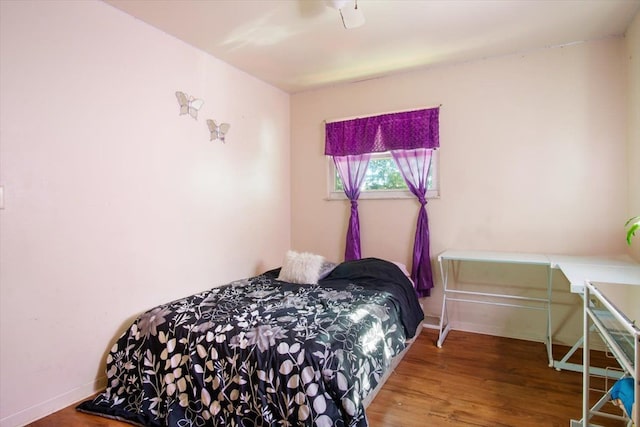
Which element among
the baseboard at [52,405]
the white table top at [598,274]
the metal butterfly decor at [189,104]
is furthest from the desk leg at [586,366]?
the metal butterfly decor at [189,104]

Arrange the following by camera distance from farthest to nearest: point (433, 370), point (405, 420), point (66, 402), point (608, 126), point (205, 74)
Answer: point (205, 74) → point (608, 126) → point (433, 370) → point (66, 402) → point (405, 420)

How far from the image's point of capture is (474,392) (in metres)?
2.18

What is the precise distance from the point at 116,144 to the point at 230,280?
150 centimetres

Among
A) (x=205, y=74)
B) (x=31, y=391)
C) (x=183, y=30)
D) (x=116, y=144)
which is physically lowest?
(x=31, y=391)

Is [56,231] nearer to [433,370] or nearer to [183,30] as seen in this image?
[183,30]

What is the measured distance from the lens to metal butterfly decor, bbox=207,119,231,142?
3.02 meters

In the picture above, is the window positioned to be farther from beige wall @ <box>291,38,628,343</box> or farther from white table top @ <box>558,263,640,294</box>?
white table top @ <box>558,263,640,294</box>

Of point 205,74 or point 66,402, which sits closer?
point 66,402

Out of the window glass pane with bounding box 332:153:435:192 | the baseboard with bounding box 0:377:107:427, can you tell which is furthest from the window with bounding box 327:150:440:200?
the baseboard with bounding box 0:377:107:427

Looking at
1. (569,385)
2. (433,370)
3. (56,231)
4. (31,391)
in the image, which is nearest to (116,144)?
(56,231)

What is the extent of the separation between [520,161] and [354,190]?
1.50m

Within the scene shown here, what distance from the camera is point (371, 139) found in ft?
11.5

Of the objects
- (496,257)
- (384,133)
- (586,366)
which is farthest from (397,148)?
(586,366)

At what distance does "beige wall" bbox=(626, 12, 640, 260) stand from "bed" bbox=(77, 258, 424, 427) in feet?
6.08
